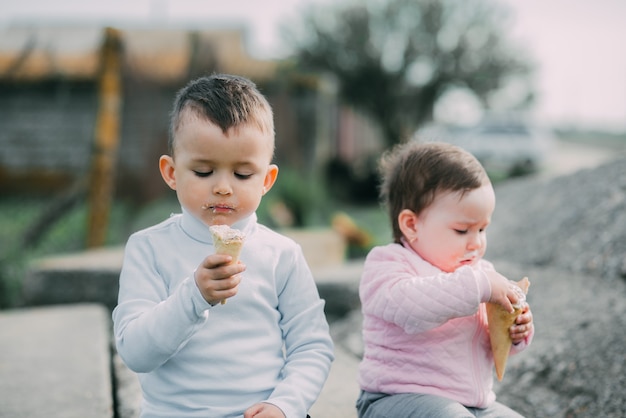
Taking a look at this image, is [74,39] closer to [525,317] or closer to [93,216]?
[93,216]

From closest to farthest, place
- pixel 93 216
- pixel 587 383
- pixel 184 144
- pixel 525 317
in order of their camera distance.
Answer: pixel 184 144
pixel 525 317
pixel 587 383
pixel 93 216

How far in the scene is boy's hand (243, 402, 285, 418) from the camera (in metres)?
1.68

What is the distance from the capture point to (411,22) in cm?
2220

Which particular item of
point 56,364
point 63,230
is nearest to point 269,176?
point 56,364

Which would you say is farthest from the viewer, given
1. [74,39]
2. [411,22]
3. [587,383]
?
[411,22]

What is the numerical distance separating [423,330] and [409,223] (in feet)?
1.13

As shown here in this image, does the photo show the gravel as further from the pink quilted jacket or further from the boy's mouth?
the boy's mouth

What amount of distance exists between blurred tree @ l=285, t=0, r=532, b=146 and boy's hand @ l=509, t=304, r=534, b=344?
787 inches

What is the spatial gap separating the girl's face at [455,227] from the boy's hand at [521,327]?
7.9 inches

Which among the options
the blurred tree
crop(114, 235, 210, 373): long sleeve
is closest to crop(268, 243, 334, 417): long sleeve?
crop(114, 235, 210, 373): long sleeve

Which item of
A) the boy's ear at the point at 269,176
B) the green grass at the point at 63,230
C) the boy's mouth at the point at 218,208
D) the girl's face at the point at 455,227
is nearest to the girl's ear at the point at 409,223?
the girl's face at the point at 455,227

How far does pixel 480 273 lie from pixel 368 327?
0.43m

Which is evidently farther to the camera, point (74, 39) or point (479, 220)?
point (74, 39)

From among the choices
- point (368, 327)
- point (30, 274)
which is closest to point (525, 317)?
point (368, 327)
